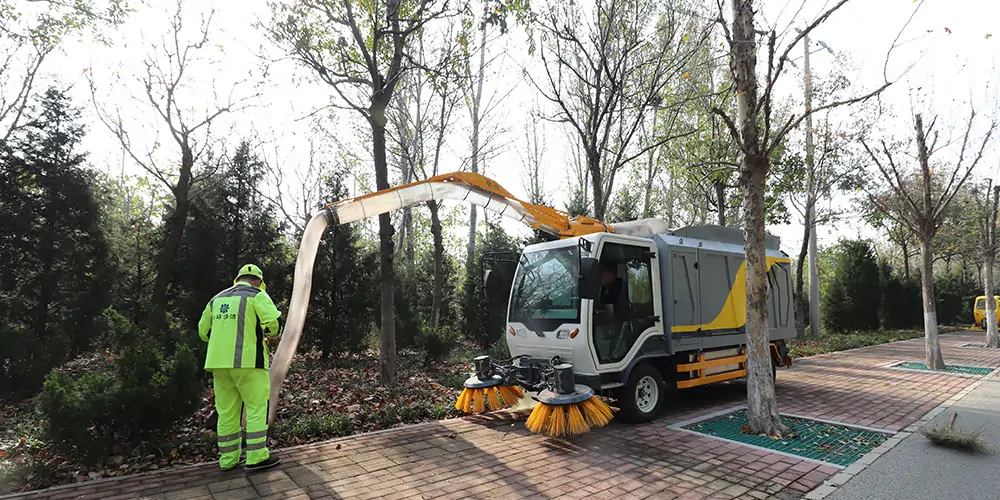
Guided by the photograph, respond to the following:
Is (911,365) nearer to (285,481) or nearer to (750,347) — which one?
(750,347)

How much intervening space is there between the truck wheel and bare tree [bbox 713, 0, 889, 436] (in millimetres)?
1226

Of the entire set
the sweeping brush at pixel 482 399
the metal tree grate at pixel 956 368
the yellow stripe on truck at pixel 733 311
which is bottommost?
the metal tree grate at pixel 956 368

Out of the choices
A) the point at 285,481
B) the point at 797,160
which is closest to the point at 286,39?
the point at 285,481

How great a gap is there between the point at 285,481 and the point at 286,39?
7894 millimetres

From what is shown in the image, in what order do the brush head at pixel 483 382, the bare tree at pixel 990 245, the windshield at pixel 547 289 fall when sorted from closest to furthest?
the windshield at pixel 547 289
the brush head at pixel 483 382
the bare tree at pixel 990 245

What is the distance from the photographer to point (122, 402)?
15.7ft

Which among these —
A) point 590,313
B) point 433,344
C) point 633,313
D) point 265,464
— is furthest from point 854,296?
point 265,464

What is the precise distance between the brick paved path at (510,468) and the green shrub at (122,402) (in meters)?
0.50

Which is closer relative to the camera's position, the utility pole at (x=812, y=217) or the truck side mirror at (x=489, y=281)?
the truck side mirror at (x=489, y=281)

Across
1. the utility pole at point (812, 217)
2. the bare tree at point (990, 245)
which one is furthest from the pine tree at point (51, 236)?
the bare tree at point (990, 245)

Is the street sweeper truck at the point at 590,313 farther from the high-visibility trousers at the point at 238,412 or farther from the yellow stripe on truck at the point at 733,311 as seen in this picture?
the high-visibility trousers at the point at 238,412

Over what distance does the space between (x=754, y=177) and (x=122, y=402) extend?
24.2ft

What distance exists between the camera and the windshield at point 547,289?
265 inches

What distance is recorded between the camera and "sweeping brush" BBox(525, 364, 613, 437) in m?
5.82
